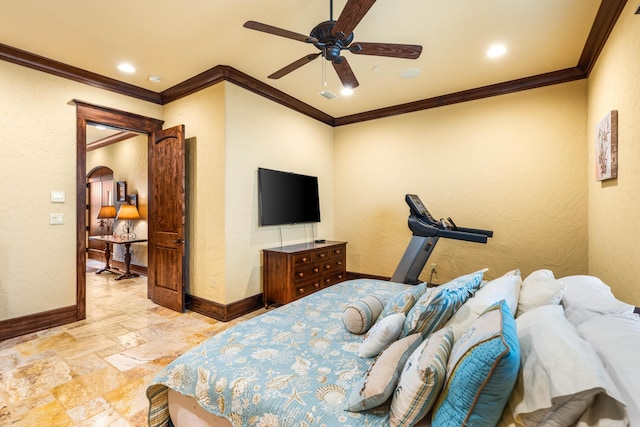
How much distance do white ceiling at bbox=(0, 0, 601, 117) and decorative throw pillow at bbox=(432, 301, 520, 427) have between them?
2.56 meters

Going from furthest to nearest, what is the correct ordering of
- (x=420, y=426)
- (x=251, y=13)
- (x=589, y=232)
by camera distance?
(x=589, y=232) < (x=251, y=13) < (x=420, y=426)

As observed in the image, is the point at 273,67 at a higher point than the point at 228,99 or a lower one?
higher

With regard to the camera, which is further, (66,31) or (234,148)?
(234,148)

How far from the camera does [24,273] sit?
10.2 feet

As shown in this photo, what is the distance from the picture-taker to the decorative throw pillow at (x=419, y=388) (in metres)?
0.94

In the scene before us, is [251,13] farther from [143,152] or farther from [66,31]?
A: [143,152]

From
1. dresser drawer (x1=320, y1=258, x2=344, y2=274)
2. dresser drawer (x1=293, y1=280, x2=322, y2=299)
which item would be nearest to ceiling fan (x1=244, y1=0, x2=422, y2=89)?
dresser drawer (x1=293, y1=280, x2=322, y2=299)

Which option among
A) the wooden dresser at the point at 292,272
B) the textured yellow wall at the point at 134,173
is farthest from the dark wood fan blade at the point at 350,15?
the textured yellow wall at the point at 134,173

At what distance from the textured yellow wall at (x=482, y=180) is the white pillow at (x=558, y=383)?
3464 millimetres

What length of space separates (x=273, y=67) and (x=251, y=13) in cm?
94

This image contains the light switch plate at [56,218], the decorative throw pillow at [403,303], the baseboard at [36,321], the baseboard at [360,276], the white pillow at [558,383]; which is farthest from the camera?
the baseboard at [360,276]

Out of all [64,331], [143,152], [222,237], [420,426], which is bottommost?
[64,331]

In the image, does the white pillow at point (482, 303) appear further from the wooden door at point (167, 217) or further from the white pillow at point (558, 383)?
the wooden door at point (167, 217)

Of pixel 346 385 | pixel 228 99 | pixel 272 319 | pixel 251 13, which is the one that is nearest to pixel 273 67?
pixel 228 99
